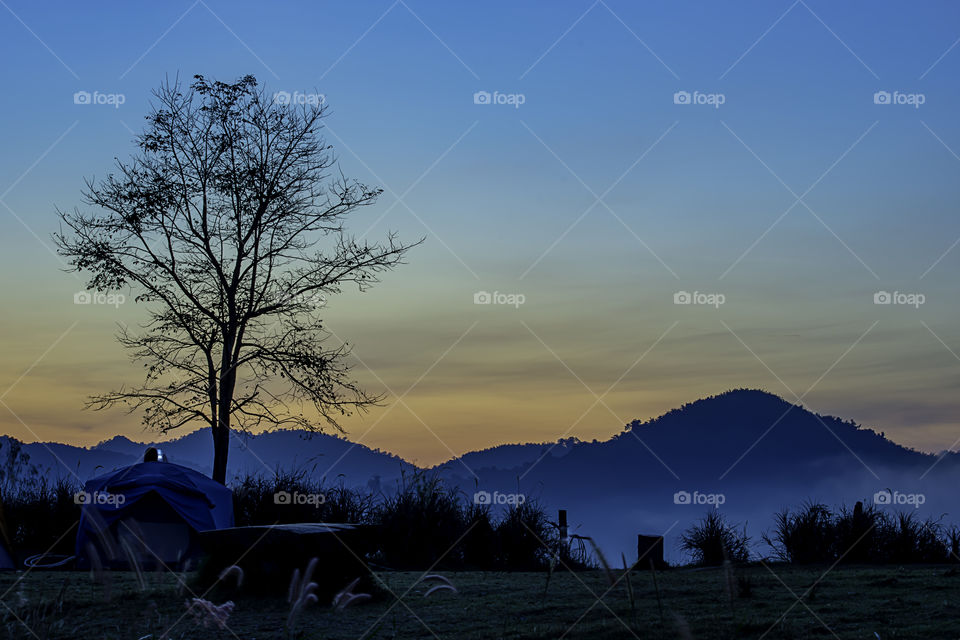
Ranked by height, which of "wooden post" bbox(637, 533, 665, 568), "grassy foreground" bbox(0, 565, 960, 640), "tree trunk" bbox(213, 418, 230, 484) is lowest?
"grassy foreground" bbox(0, 565, 960, 640)

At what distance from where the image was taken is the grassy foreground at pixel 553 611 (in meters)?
7.44

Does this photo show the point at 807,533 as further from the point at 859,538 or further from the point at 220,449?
the point at 220,449

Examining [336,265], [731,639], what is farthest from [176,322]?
[731,639]

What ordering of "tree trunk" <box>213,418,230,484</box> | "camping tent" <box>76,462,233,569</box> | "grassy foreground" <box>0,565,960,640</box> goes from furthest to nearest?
1. "tree trunk" <box>213,418,230,484</box>
2. "camping tent" <box>76,462,233,569</box>
3. "grassy foreground" <box>0,565,960,640</box>

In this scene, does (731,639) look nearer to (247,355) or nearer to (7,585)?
(7,585)

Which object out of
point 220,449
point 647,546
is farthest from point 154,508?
point 647,546

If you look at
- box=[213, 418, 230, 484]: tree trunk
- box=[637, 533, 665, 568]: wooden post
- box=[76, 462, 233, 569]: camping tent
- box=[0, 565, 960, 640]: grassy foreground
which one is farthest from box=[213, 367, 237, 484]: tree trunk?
box=[637, 533, 665, 568]: wooden post

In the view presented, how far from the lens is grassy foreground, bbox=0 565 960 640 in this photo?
24.4ft

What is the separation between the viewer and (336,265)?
24.3 metres

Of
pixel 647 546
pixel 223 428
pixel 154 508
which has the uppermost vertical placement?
pixel 223 428

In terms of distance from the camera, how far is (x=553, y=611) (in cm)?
862

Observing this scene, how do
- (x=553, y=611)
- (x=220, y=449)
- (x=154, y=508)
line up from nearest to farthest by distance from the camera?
(x=553, y=611)
(x=154, y=508)
(x=220, y=449)

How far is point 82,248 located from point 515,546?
1411 cm

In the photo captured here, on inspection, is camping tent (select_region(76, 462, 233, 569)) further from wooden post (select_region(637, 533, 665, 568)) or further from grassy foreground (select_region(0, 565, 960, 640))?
wooden post (select_region(637, 533, 665, 568))
